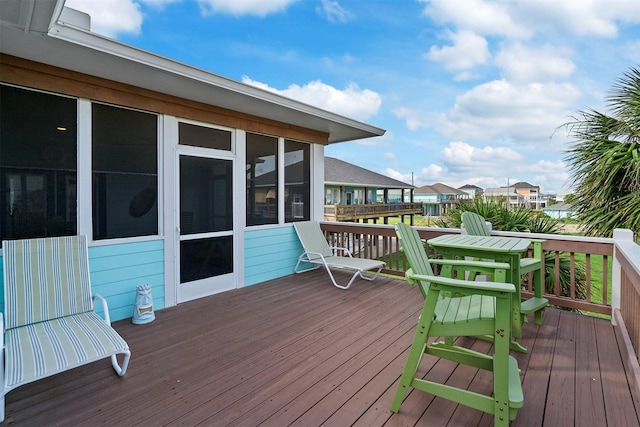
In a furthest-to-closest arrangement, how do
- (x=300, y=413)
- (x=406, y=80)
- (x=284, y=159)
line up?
(x=406, y=80) → (x=284, y=159) → (x=300, y=413)

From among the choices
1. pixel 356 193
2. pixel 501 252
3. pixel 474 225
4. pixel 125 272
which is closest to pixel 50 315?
pixel 125 272

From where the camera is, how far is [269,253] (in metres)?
4.86

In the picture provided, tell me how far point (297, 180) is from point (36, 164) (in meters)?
3.31

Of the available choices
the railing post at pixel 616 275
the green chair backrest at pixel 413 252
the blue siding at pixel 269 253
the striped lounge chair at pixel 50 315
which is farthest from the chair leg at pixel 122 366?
the railing post at pixel 616 275

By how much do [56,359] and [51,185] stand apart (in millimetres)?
1769

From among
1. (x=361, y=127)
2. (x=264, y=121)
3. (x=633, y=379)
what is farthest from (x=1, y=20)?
(x=633, y=379)

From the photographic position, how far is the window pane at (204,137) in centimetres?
387

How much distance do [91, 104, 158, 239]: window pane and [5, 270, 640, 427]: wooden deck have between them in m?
1.03

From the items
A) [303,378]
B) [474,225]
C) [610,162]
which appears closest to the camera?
[303,378]

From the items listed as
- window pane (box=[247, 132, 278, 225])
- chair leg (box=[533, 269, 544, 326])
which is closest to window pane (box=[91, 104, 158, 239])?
window pane (box=[247, 132, 278, 225])

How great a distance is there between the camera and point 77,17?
2486 millimetres

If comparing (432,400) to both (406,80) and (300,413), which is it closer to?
(300,413)

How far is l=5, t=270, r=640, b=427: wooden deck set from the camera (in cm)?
182

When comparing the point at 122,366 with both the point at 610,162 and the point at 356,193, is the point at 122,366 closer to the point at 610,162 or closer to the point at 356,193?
the point at 610,162
